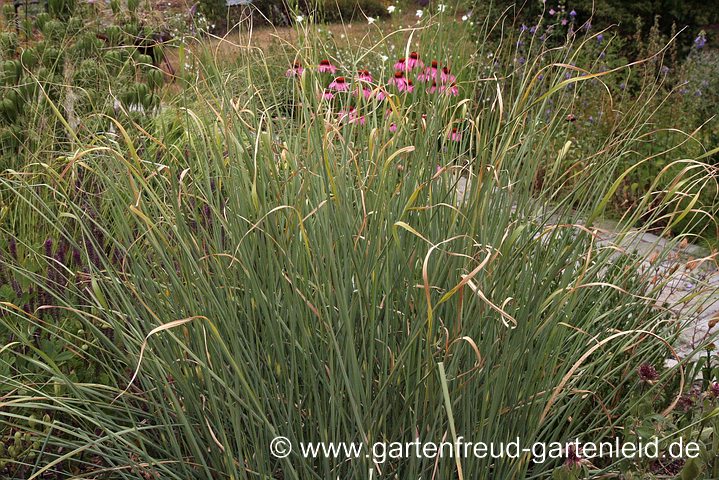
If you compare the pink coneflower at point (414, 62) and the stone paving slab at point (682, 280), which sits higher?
the pink coneflower at point (414, 62)

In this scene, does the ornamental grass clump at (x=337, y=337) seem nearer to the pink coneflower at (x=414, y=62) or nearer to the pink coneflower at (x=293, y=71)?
the pink coneflower at (x=293, y=71)

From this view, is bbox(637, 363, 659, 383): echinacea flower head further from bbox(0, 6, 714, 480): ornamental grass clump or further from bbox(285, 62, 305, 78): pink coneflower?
bbox(285, 62, 305, 78): pink coneflower

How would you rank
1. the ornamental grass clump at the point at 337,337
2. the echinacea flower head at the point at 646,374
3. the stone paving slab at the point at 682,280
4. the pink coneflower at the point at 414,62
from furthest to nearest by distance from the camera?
the pink coneflower at the point at 414,62
the stone paving slab at the point at 682,280
the echinacea flower head at the point at 646,374
the ornamental grass clump at the point at 337,337

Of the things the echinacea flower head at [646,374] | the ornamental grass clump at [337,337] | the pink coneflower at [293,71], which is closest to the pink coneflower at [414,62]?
the pink coneflower at [293,71]

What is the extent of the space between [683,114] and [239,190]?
4720mm

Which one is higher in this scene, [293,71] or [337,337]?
[293,71]

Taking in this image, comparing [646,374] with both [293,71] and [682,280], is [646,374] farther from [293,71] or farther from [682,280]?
[682,280]

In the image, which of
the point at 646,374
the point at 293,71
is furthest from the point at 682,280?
the point at 293,71

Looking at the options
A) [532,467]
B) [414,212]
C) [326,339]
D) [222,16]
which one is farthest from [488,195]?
[222,16]

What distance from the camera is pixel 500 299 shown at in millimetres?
1959

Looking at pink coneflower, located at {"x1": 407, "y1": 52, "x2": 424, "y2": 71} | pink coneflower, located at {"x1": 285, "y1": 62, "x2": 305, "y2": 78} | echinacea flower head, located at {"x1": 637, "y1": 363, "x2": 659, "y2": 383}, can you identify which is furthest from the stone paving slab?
pink coneflower, located at {"x1": 285, "y1": 62, "x2": 305, "y2": 78}

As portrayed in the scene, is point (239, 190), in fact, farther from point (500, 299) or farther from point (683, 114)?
point (683, 114)

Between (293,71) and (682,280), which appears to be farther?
(682,280)

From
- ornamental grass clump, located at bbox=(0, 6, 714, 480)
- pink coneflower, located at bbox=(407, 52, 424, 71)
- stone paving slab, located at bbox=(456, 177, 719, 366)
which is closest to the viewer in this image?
ornamental grass clump, located at bbox=(0, 6, 714, 480)
